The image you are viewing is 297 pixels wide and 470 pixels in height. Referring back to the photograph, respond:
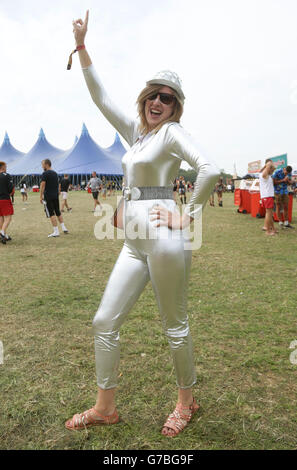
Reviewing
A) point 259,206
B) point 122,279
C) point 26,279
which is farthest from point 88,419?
point 259,206

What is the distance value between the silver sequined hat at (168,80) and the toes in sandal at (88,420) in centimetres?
199

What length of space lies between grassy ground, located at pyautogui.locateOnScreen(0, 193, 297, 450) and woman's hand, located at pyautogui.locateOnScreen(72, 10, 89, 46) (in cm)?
241

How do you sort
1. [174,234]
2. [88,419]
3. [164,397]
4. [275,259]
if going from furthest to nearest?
[275,259], [164,397], [88,419], [174,234]

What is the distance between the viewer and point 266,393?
2.52 m

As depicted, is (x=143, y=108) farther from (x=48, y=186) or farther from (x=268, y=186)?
(x=268, y=186)

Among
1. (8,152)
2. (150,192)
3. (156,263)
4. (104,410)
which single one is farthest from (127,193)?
(8,152)

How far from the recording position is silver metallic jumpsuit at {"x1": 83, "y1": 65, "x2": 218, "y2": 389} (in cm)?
187

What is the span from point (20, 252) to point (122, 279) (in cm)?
604

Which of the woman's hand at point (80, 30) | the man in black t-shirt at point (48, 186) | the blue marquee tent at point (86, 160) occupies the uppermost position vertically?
the blue marquee tent at point (86, 160)

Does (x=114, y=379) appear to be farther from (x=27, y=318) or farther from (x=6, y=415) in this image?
(x=27, y=318)

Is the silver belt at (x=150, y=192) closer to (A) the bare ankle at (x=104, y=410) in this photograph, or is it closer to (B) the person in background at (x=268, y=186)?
(A) the bare ankle at (x=104, y=410)

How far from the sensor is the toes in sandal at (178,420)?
2.11 meters

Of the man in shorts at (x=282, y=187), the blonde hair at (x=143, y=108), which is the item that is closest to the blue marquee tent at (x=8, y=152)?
the man in shorts at (x=282, y=187)

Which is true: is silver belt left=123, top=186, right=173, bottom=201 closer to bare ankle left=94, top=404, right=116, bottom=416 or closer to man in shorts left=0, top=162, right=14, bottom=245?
bare ankle left=94, top=404, right=116, bottom=416
